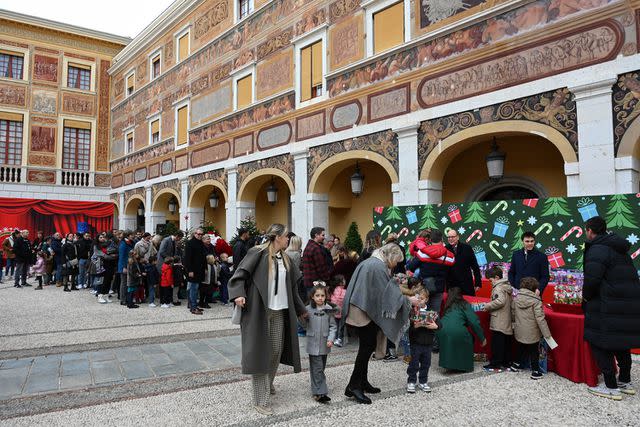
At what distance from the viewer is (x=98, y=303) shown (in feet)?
32.3

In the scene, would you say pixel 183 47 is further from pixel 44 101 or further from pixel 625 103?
pixel 625 103

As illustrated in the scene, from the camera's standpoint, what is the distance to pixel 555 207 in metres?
6.51

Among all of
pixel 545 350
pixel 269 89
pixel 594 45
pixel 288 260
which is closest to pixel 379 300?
pixel 288 260

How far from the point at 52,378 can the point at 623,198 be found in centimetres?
738

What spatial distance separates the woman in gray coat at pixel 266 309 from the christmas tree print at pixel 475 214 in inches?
168

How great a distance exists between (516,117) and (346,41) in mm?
5105

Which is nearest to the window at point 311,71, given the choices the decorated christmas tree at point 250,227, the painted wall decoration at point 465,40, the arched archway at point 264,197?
the painted wall decoration at point 465,40

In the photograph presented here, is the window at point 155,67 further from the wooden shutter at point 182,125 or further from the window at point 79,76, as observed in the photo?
the window at point 79,76

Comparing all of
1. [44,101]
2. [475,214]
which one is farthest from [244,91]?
[44,101]

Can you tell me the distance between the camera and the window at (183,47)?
59.4 feet

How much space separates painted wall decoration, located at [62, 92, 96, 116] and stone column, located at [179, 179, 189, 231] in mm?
Answer: 11185

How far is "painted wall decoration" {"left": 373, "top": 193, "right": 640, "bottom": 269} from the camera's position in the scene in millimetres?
5867

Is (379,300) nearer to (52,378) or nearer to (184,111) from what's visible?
(52,378)

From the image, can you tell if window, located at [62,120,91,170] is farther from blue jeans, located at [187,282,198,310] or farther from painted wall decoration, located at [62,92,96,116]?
blue jeans, located at [187,282,198,310]
